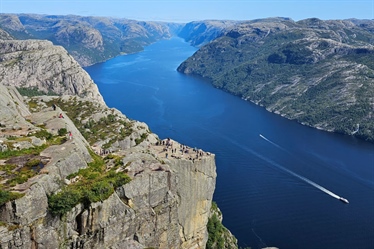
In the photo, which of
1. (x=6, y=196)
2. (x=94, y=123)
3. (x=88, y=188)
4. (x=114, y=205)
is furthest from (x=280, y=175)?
(x=6, y=196)

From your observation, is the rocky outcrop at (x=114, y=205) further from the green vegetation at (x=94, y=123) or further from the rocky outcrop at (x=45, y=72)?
the rocky outcrop at (x=45, y=72)

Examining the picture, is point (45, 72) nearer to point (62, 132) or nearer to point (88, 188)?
point (62, 132)

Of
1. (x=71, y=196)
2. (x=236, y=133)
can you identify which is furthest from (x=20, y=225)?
(x=236, y=133)

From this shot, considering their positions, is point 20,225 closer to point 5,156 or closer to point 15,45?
point 5,156

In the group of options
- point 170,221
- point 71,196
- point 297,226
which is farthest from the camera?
point 297,226

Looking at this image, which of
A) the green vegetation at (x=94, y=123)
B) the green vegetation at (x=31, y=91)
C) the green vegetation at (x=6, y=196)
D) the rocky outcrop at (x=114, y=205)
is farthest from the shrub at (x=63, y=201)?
the green vegetation at (x=31, y=91)

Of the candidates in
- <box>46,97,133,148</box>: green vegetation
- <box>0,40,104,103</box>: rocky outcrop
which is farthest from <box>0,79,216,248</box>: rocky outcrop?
<box>0,40,104,103</box>: rocky outcrop
